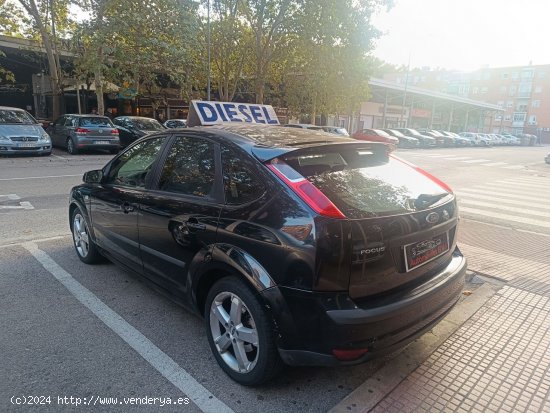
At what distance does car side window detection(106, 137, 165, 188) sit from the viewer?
11.3 ft

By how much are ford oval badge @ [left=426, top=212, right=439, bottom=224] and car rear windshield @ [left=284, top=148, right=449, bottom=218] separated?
0.07m

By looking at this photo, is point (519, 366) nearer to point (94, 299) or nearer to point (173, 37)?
point (94, 299)

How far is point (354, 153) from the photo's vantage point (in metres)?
2.85

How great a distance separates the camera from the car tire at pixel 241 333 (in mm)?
2348

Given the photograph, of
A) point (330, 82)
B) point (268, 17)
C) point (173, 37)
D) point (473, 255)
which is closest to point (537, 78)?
point (330, 82)

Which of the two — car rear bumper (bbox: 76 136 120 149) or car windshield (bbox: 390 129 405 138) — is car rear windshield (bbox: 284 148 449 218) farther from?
car windshield (bbox: 390 129 405 138)

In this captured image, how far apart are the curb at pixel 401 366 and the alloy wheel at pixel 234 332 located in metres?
0.60

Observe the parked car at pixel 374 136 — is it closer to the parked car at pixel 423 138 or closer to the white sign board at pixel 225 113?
the parked car at pixel 423 138

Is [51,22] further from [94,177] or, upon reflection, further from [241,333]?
[241,333]

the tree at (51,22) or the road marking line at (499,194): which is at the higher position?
the tree at (51,22)

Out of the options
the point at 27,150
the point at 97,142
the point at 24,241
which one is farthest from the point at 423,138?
the point at 24,241

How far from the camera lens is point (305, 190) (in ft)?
7.52

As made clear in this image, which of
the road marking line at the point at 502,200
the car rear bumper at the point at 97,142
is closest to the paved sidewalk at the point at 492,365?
the road marking line at the point at 502,200

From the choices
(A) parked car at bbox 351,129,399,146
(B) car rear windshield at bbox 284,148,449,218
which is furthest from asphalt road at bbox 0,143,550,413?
(A) parked car at bbox 351,129,399,146
